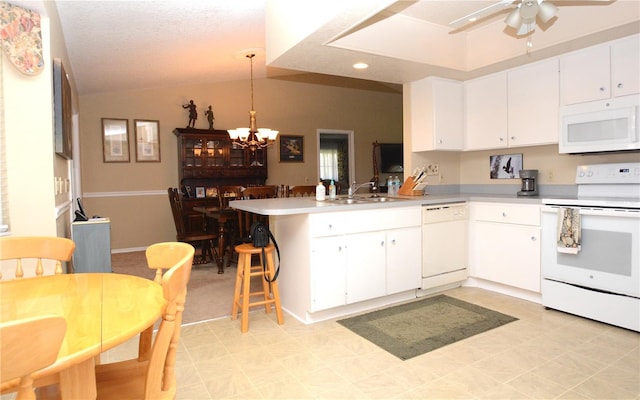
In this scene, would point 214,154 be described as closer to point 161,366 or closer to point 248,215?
point 248,215

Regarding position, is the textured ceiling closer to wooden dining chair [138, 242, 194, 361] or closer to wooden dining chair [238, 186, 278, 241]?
wooden dining chair [238, 186, 278, 241]

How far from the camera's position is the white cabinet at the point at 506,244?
10.7 feet

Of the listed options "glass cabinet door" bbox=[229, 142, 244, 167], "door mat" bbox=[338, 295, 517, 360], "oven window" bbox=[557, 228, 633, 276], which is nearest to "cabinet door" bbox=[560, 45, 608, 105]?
"oven window" bbox=[557, 228, 633, 276]

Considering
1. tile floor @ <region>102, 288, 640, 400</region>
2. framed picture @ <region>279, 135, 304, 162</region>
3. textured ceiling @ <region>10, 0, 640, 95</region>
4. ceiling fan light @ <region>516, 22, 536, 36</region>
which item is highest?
textured ceiling @ <region>10, 0, 640, 95</region>

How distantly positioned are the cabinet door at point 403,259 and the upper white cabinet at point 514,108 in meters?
1.34

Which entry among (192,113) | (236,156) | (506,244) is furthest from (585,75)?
(192,113)

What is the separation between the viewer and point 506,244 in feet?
11.4

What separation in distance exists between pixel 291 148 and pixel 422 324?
5.13 meters

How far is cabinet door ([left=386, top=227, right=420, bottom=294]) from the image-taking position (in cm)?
328

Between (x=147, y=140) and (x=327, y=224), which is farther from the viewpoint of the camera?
(x=147, y=140)

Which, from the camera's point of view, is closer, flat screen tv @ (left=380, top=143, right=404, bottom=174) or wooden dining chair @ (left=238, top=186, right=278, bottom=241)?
wooden dining chair @ (left=238, top=186, right=278, bottom=241)

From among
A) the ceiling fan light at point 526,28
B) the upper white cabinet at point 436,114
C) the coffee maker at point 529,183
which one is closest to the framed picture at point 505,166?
the coffee maker at point 529,183

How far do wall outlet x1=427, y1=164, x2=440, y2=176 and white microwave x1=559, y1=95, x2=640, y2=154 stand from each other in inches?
50.1

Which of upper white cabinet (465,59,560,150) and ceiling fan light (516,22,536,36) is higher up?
ceiling fan light (516,22,536,36)
